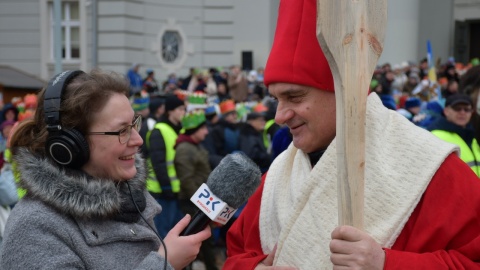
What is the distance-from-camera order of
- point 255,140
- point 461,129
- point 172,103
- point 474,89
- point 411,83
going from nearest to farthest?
1. point 461,129
2. point 474,89
3. point 172,103
4. point 255,140
5. point 411,83

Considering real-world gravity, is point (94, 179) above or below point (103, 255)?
above

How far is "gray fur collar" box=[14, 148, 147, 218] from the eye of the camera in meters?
2.36

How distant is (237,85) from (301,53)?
15.8 metres

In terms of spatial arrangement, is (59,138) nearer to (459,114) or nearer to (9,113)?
(459,114)

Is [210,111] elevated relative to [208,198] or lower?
lower

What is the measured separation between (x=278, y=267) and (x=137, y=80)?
633 inches

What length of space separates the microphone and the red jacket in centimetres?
57

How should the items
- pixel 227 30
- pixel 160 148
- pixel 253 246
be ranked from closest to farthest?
pixel 253 246 → pixel 160 148 → pixel 227 30

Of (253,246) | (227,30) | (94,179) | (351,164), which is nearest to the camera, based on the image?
(351,164)

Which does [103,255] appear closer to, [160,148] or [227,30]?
[160,148]

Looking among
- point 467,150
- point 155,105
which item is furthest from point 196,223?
point 155,105

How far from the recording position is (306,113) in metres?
2.42

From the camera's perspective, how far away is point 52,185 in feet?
7.77

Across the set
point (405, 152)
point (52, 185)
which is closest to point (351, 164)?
point (405, 152)
